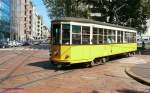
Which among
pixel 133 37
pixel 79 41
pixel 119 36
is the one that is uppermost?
pixel 119 36

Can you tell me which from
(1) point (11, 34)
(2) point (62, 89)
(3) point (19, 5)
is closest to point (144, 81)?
(2) point (62, 89)

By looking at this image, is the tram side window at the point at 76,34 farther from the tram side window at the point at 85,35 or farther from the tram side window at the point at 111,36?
the tram side window at the point at 111,36

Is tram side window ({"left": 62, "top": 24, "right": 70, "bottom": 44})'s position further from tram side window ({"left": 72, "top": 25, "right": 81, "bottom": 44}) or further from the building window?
the building window

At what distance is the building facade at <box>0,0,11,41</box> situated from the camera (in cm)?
10869

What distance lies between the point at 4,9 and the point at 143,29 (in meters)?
64.1

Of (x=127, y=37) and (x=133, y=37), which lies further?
(x=133, y=37)

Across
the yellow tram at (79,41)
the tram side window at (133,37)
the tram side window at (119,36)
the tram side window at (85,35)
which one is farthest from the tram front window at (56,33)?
the tram side window at (133,37)

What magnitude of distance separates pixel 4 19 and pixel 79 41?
95549 mm

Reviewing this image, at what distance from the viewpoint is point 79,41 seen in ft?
71.9

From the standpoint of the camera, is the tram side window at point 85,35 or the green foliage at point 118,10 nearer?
the tram side window at point 85,35

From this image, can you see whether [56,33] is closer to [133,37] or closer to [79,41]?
[79,41]

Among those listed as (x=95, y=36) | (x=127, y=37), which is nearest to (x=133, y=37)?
(x=127, y=37)

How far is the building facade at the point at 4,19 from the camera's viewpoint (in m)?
109

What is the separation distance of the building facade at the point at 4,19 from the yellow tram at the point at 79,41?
8183 centimetres
